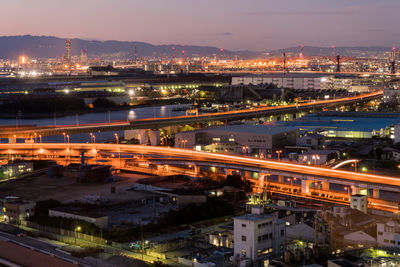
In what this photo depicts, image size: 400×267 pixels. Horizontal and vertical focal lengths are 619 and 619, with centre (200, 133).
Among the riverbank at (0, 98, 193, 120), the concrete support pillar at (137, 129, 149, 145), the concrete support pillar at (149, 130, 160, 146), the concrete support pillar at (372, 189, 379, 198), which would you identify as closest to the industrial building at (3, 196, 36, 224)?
the concrete support pillar at (372, 189, 379, 198)

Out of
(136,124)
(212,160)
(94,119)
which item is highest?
(136,124)

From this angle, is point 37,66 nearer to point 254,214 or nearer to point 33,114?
point 33,114

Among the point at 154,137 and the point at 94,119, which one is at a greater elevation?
the point at 154,137

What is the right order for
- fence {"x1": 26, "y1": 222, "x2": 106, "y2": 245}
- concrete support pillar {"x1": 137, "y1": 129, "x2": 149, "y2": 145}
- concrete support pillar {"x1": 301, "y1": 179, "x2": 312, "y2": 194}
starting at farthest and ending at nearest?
1. concrete support pillar {"x1": 137, "y1": 129, "x2": 149, "y2": 145}
2. concrete support pillar {"x1": 301, "y1": 179, "x2": 312, "y2": 194}
3. fence {"x1": 26, "y1": 222, "x2": 106, "y2": 245}

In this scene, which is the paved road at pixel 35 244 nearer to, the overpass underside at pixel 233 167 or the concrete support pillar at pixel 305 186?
the overpass underside at pixel 233 167

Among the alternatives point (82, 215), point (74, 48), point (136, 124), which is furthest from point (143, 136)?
point (74, 48)

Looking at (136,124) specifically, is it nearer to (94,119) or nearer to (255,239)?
(94,119)

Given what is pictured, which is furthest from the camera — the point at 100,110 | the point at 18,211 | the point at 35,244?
the point at 100,110

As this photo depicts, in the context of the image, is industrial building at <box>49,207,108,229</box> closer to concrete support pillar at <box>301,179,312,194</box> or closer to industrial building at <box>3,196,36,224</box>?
industrial building at <box>3,196,36,224</box>
